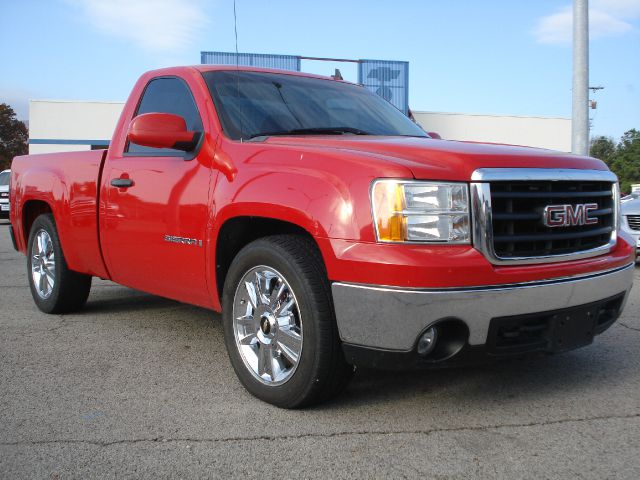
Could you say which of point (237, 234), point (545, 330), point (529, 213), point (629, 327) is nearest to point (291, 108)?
point (237, 234)

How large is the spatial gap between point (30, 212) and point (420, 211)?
442 centimetres

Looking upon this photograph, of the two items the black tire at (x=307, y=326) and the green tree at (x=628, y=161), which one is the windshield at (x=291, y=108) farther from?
the green tree at (x=628, y=161)

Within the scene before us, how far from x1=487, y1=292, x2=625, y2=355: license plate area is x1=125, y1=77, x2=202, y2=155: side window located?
2.16 metres

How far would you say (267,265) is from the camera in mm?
3287

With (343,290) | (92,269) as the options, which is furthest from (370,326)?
(92,269)

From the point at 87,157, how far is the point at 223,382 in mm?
2201

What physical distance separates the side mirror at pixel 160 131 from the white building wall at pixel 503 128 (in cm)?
3219

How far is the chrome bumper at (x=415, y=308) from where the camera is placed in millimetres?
2768

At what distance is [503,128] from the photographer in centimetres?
3641

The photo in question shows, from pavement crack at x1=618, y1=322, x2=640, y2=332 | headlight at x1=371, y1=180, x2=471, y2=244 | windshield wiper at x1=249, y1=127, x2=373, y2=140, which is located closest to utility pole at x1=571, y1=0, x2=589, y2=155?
pavement crack at x1=618, y1=322, x2=640, y2=332

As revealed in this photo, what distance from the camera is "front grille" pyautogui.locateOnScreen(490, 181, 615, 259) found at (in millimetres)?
2969

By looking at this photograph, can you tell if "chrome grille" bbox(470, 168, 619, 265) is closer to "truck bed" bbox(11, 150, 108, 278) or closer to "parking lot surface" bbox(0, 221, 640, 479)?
"parking lot surface" bbox(0, 221, 640, 479)

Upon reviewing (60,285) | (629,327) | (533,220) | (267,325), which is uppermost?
(533,220)

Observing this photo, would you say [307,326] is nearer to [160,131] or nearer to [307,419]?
[307,419]
